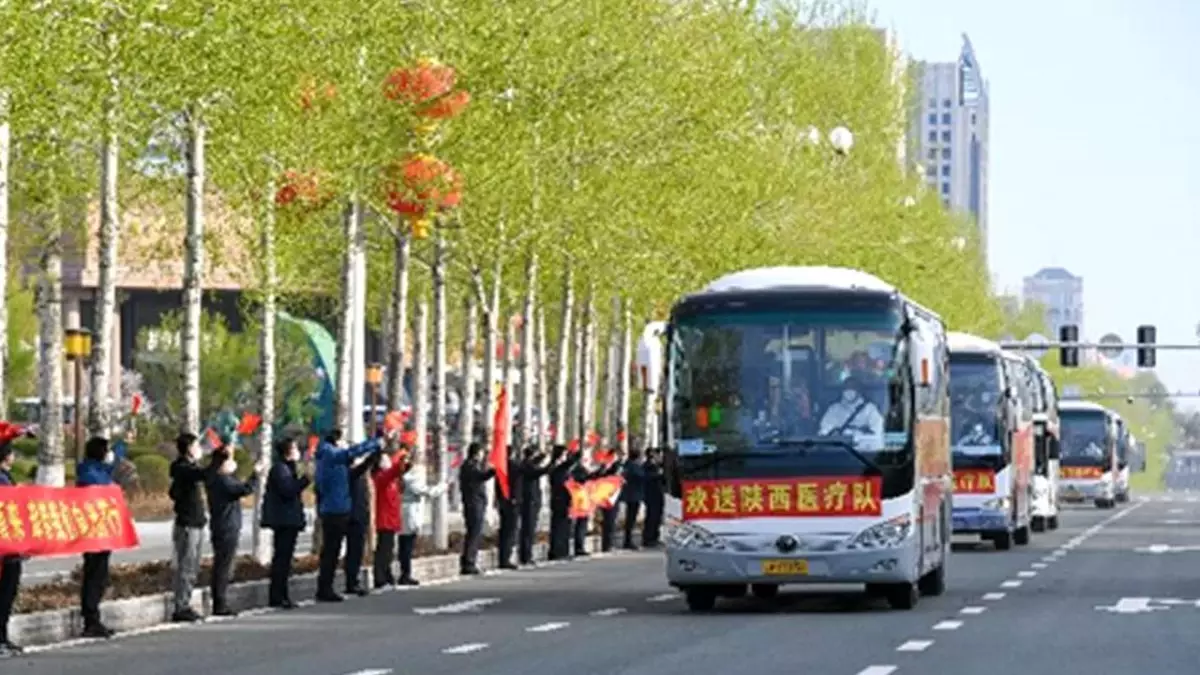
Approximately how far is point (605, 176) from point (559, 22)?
26.2ft

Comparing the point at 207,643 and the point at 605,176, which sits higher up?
the point at 605,176

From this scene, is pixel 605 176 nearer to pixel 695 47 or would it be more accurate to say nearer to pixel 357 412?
pixel 695 47

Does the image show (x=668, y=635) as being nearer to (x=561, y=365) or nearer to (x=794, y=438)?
(x=794, y=438)

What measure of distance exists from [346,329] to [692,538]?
9375mm

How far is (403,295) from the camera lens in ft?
145

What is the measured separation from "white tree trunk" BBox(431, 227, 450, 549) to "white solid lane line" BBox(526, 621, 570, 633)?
1619cm

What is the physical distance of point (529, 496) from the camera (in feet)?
156

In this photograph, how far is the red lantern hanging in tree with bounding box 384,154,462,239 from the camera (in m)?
38.0

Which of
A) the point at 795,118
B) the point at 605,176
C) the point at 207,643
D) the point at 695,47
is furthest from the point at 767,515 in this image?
the point at 795,118

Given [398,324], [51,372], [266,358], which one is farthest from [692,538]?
[51,372]

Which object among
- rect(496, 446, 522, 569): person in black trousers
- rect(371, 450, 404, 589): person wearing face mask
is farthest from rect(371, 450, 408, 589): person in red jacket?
rect(496, 446, 522, 569): person in black trousers

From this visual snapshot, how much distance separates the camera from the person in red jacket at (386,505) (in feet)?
123

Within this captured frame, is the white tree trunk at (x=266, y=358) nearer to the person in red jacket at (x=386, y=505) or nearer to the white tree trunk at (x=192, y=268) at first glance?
the person in red jacket at (x=386, y=505)

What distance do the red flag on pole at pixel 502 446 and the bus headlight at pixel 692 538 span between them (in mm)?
12174
